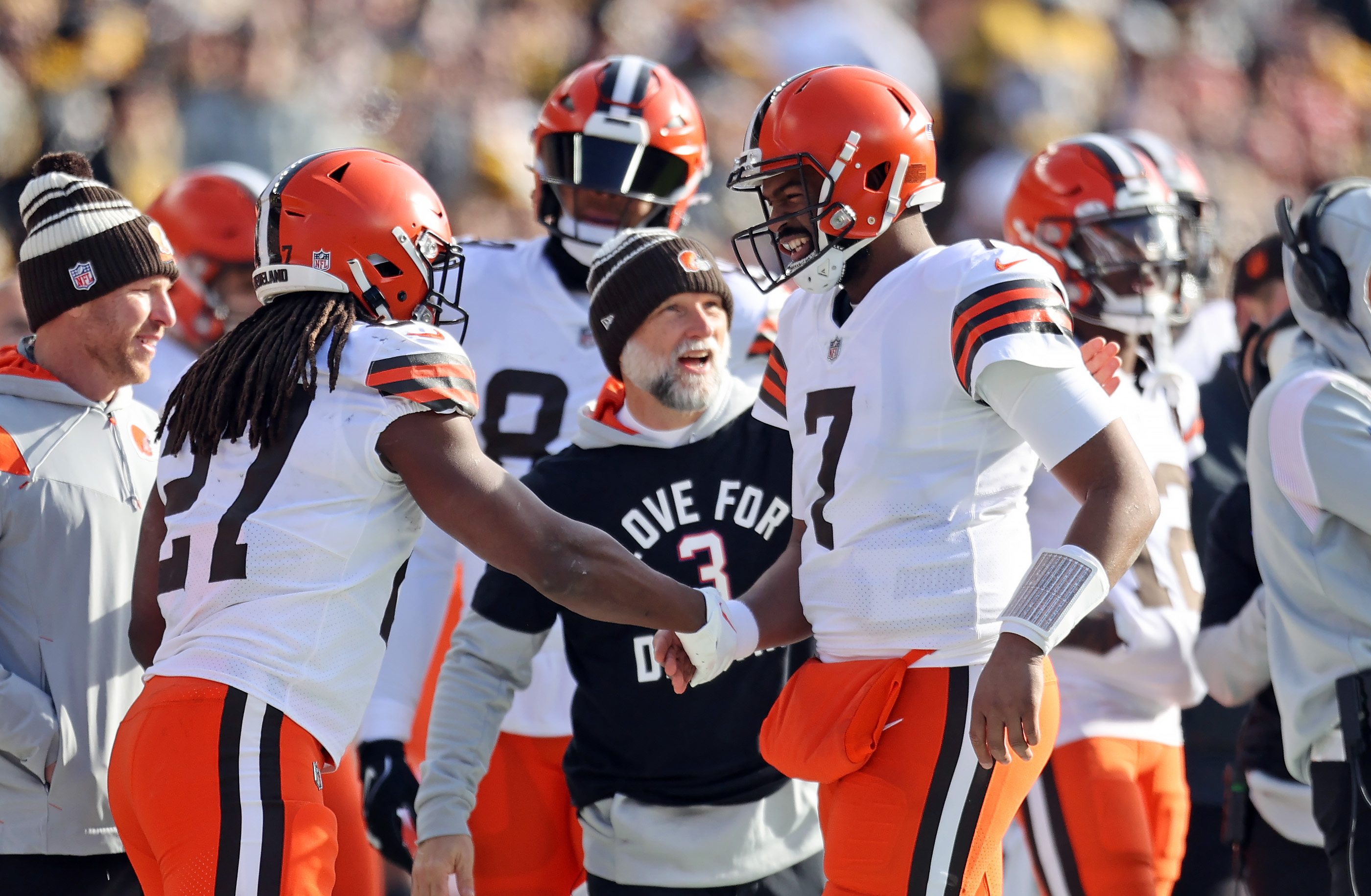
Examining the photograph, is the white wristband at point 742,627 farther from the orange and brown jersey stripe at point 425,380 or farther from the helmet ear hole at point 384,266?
the helmet ear hole at point 384,266

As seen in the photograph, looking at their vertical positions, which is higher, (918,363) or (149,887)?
(918,363)

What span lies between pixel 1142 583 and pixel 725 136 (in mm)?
4854

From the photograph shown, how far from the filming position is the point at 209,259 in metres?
5.25

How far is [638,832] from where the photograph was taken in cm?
312

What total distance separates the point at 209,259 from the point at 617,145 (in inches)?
74.3

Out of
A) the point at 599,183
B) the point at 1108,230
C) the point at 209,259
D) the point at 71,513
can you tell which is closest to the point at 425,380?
the point at 71,513

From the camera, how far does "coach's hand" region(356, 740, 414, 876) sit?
364 centimetres

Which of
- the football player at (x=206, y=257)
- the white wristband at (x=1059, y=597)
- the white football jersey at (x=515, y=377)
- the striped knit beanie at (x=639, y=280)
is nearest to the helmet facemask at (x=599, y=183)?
the white football jersey at (x=515, y=377)

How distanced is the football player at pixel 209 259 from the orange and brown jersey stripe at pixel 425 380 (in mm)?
2783

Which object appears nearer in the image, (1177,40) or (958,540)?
(958,540)

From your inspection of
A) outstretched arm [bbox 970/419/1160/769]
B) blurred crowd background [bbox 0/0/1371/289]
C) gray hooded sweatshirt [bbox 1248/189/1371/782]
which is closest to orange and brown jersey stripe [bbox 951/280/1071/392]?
outstretched arm [bbox 970/419/1160/769]

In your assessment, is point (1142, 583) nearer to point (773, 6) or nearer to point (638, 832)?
point (638, 832)

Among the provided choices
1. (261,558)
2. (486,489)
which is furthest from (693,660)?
(261,558)

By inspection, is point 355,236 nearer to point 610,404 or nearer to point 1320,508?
point 610,404
